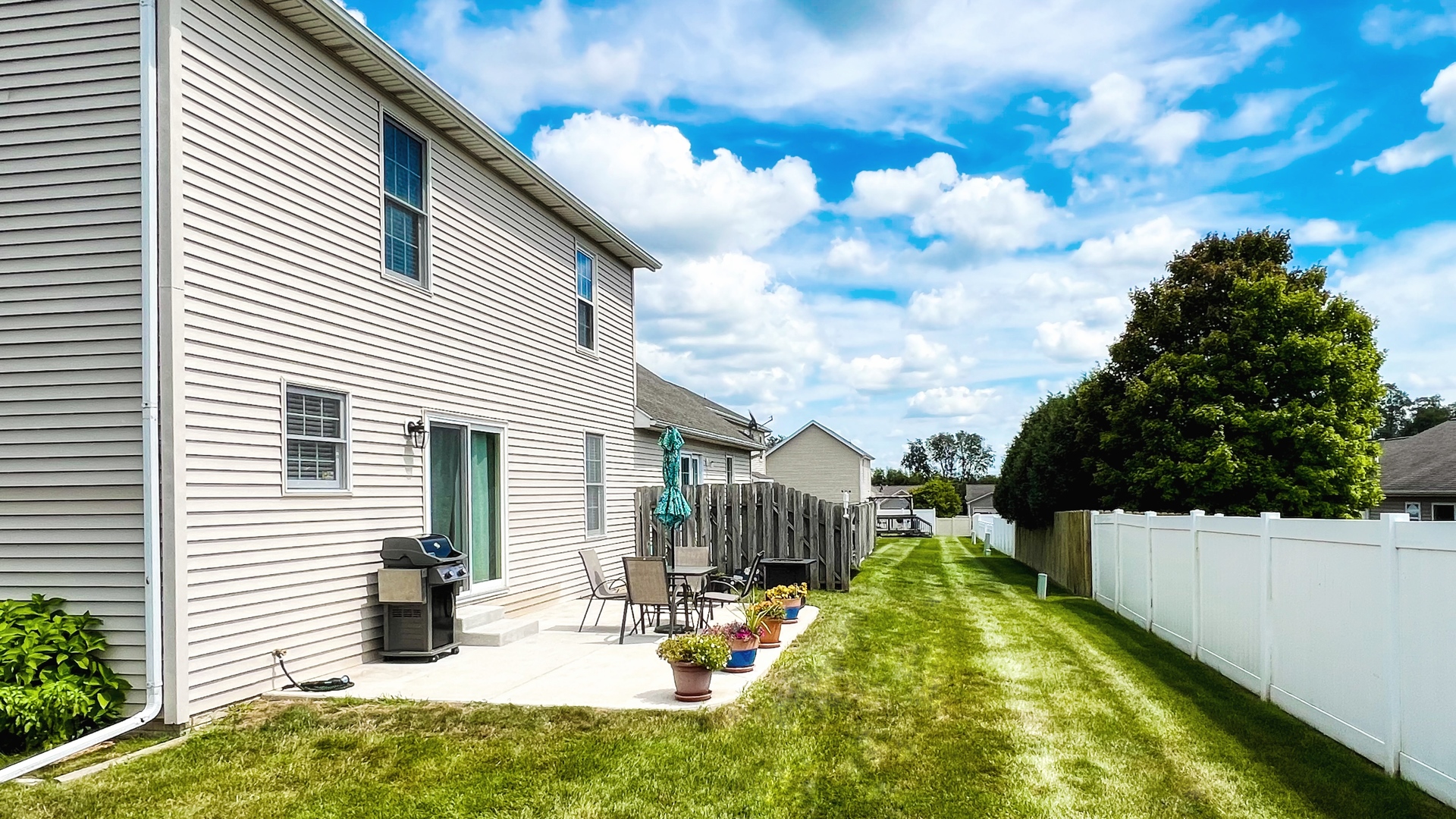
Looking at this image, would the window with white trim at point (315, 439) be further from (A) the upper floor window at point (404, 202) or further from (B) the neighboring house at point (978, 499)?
(B) the neighboring house at point (978, 499)

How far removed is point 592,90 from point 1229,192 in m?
13.7

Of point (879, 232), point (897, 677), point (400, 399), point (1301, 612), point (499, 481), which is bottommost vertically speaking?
point (897, 677)

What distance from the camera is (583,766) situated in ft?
17.5

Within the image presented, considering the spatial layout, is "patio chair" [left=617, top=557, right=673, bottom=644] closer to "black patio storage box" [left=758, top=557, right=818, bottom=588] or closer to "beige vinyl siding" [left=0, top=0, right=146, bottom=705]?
"beige vinyl siding" [left=0, top=0, right=146, bottom=705]

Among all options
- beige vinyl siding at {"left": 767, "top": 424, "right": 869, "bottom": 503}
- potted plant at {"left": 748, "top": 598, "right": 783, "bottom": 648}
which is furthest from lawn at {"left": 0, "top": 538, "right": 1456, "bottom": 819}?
beige vinyl siding at {"left": 767, "top": 424, "right": 869, "bottom": 503}

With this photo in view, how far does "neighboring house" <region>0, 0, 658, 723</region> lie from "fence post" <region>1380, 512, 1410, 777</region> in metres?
7.35

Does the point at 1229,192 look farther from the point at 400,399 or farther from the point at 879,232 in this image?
the point at 400,399

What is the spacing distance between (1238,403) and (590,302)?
44.1ft

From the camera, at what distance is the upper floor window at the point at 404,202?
9102 millimetres

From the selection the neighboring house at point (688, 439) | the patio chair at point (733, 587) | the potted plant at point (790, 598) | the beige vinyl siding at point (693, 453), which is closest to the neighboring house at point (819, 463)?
the neighboring house at point (688, 439)

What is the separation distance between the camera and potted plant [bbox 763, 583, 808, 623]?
1034cm

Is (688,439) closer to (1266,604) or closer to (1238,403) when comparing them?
(1238,403)

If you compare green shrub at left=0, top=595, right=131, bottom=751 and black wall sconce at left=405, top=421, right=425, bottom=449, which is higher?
black wall sconce at left=405, top=421, right=425, bottom=449

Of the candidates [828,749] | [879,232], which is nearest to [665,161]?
[879,232]
